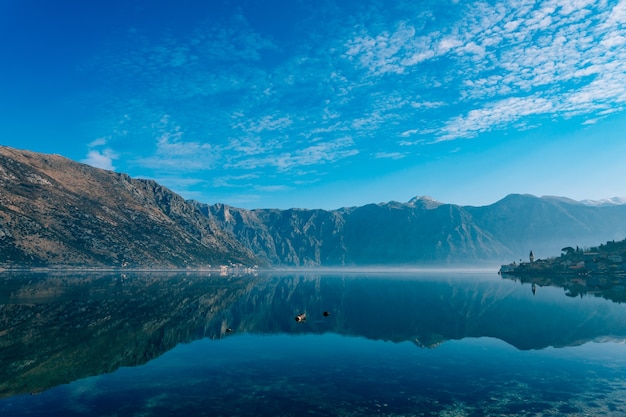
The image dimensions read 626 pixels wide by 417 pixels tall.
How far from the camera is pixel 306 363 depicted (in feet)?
155

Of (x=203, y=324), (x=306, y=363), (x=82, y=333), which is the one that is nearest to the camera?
(x=306, y=363)

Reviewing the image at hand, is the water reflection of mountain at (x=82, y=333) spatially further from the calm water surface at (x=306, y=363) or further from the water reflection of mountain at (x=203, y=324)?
the calm water surface at (x=306, y=363)

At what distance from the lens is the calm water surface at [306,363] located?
31.1 m

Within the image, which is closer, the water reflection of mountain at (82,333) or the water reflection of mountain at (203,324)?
the water reflection of mountain at (82,333)

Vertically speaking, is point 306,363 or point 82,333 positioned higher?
point 82,333

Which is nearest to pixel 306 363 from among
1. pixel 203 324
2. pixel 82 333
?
pixel 203 324

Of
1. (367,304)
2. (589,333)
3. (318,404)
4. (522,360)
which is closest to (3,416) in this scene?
(318,404)

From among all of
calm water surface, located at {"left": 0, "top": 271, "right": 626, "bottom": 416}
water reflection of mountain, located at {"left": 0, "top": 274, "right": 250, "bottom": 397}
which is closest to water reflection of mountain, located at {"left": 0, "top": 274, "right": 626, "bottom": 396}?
water reflection of mountain, located at {"left": 0, "top": 274, "right": 250, "bottom": 397}

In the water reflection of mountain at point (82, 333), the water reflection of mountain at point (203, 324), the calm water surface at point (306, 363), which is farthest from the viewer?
the water reflection of mountain at point (203, 324)

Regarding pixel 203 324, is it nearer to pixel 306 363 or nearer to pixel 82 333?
pixel 82 333

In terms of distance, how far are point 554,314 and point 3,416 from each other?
332 feet

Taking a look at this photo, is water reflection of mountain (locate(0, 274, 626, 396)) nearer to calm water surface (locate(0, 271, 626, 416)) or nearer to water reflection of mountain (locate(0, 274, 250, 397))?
water reflection of mountain (locate(0, 274, 250, 397))

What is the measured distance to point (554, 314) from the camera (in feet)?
282

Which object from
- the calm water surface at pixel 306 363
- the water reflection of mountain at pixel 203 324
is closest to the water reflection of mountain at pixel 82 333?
the water reflection of mountain at pixel 203 324
